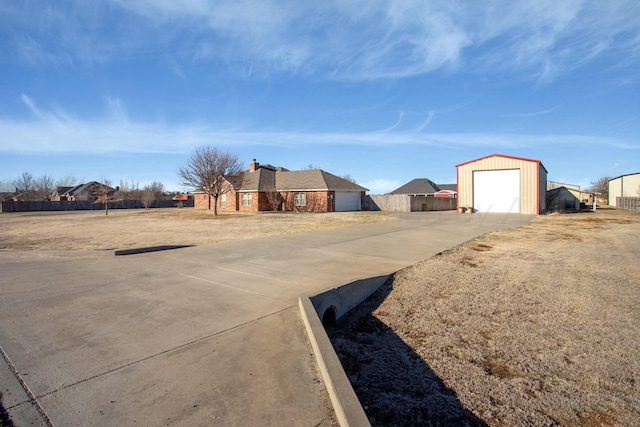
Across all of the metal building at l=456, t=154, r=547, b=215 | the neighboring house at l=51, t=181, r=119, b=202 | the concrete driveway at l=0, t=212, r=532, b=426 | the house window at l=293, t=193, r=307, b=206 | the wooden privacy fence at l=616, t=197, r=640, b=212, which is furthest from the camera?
the neighboring house at l=51, t=181, r=119, b=202

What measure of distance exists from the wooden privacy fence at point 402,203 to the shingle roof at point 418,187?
15198 millimetres

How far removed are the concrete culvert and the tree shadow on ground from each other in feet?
0.38

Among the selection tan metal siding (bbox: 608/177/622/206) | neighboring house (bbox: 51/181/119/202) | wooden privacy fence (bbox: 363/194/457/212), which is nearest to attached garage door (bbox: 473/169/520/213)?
wooden privacy fence (bbox: 363/194/457/212)

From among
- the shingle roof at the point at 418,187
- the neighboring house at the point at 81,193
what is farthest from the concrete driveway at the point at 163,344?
the neighboring house at the point at 81,193

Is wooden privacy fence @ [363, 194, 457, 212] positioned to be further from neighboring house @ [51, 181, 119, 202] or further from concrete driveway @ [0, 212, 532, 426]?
neighboring house @ [51, 181, 119, 202]

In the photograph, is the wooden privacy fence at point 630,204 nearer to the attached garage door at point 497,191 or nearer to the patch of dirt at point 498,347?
the attached garage door at point 497,191

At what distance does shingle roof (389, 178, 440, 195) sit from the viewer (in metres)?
58.2

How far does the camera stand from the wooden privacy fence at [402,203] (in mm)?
38531

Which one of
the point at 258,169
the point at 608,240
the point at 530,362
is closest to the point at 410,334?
the point at 530,362

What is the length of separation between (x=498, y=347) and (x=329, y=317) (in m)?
2.24

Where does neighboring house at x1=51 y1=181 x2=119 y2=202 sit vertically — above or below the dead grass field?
above

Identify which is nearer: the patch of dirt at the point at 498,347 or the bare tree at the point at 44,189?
the patch of dirt at the point at 498,347

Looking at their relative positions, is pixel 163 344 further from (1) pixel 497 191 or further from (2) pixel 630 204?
(2) pixel 630 204

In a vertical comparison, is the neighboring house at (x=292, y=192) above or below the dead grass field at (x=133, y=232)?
above
